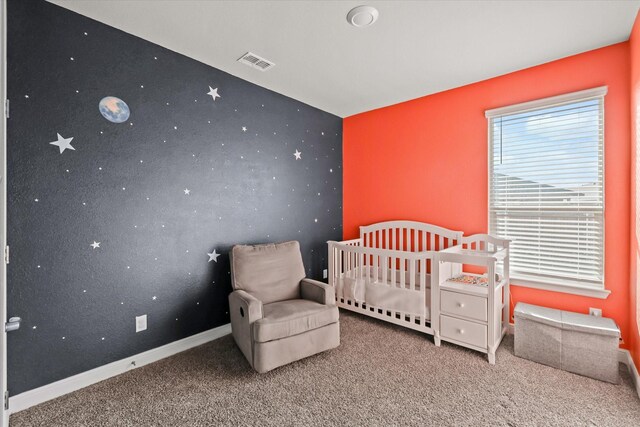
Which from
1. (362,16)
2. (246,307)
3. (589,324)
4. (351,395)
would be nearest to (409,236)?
(589,324)

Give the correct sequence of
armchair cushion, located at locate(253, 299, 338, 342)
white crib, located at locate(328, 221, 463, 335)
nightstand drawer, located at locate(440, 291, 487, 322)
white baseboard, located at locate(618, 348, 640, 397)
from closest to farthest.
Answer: white baseboard, located at locate(618, 348, 640, 397), armchair cushion, located at locate(253, 299, 338, 342), nightstand drawer, located at locate(440, 291, 487, 322), white crib, located at locate(328, 221, 463, 335)

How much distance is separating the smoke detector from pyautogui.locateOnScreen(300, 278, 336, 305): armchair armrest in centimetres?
199

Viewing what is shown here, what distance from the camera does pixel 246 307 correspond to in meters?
2.12

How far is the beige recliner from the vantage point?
6.75 feet

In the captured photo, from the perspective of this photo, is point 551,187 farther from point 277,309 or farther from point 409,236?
point 277,309

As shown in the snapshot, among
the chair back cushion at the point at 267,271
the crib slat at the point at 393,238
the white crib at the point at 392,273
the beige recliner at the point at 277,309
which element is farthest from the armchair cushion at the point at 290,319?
the crib slat at the point at 393,238

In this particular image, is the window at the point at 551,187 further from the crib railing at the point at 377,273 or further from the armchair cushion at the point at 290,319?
the armchair cushion at the point at 290,319

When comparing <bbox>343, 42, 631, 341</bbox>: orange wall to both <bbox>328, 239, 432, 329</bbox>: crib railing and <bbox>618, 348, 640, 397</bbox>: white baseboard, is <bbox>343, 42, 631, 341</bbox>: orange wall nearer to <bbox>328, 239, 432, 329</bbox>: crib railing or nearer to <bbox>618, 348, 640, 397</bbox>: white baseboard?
<bbox>618, 348, 640, 397</bbox>: white baseboard

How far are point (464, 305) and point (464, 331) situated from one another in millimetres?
211

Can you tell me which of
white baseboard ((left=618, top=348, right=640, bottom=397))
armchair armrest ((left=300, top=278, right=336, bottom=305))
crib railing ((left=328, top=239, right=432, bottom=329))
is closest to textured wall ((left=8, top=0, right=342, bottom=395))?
armchair armrest ((left=300, top=278, right=336, bottom=305))

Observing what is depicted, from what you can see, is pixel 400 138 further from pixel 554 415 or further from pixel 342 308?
pixel 554 415

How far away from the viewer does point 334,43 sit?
224 centimetres

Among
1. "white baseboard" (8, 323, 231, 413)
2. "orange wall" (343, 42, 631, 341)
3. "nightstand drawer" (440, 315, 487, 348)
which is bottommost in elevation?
"white baseboard" (8, 323, 231, 413)

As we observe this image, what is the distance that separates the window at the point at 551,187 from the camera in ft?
7.69
